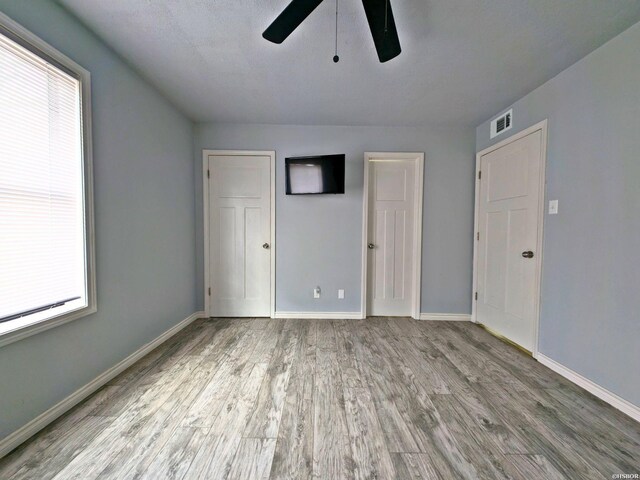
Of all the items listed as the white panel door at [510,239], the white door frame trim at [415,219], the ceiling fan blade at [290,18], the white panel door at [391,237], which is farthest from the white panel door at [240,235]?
the white panel door at [510,239]

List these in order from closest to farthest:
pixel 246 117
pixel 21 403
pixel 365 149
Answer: pixel 21 403 → pixel 246 117 → pixel 365 149

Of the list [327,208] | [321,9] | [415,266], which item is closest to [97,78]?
[321,9]

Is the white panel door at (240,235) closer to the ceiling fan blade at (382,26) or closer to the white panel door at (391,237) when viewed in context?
the white panel door at (391,237)

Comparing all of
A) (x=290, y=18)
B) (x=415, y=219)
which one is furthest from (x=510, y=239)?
(x=290, y=18)

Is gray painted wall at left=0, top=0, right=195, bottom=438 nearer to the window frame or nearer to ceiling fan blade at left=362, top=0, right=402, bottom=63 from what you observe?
the window frame

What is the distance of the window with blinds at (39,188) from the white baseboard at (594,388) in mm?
3526

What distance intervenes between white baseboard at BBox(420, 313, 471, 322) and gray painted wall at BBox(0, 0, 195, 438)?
2.98 m

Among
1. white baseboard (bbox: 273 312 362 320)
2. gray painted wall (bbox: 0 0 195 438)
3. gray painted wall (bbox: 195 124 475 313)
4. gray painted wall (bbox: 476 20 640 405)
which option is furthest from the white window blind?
gray painted wall (bbox: 476 20 640 405)

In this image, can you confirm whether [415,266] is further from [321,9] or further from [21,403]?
[21,403]

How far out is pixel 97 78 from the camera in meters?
1.66

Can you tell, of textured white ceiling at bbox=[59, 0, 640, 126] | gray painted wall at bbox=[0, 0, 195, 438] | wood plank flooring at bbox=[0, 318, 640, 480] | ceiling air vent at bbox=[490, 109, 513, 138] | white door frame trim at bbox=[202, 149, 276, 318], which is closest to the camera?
wood plank flooring at bbox=[0, 318, 640, 480]

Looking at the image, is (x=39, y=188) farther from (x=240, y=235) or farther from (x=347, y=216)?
(x=347, y=216)

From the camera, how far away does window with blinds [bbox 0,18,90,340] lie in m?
1.20

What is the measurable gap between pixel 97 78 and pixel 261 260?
2.12 m
